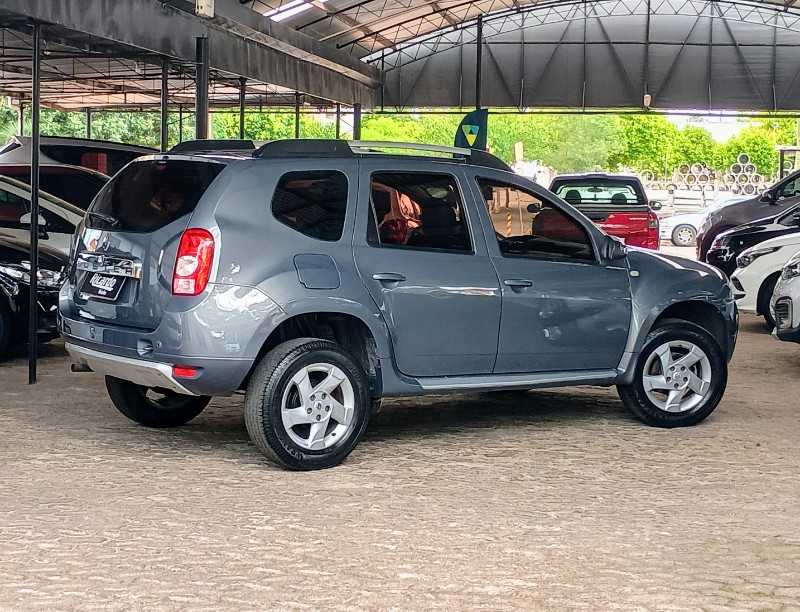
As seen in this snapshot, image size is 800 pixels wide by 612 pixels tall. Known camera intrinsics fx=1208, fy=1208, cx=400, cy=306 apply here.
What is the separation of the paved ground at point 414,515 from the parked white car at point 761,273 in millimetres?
5052

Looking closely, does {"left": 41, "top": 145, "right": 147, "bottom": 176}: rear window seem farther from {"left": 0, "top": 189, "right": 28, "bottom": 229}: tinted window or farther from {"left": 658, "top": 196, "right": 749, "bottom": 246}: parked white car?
{"left": 658, "top": 196, "right": 749, "bottom": 246}: parked white car

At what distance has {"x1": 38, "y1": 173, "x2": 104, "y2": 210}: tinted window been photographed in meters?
15.4

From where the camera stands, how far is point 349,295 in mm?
6797

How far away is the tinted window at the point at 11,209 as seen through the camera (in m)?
12.9

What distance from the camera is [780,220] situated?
15.7 meters

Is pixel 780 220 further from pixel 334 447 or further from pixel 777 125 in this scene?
pixel 777 125

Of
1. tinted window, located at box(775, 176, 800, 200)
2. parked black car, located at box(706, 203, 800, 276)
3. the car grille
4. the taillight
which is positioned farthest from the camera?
tinted window, located at box(775, 176, 800, 200)

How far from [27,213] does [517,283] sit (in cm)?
697

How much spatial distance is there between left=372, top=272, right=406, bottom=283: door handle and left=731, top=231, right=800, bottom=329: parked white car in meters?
7.61

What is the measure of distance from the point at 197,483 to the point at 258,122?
205 ft

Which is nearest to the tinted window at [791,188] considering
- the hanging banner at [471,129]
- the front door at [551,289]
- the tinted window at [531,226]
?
the hanging banner at [471,129]

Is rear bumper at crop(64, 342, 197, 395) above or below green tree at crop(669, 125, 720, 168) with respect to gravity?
below

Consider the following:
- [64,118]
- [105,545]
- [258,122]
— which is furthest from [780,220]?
[258,122]

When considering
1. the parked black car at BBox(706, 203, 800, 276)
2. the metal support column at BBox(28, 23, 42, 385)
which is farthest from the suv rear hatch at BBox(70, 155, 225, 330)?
Result: the parked black car at BBox(706, 203, 800, 276)
